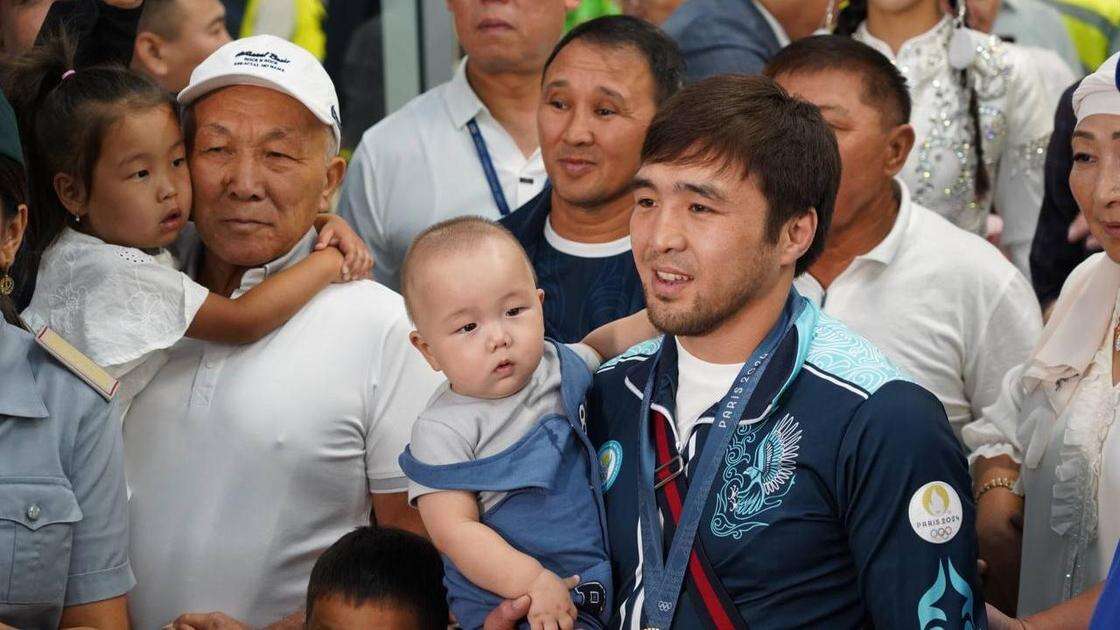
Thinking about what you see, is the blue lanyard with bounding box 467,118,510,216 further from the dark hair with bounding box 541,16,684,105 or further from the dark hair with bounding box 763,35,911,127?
the dark hair with bounding box 763,35,911,127

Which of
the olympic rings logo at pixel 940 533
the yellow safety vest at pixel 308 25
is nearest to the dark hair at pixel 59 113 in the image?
the olympic rings logo at pixel 940 533

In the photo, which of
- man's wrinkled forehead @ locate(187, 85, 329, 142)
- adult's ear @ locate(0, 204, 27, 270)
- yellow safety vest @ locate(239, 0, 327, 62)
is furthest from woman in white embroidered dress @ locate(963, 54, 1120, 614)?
yellow safety vest @ locate(239, 0, 327, 62)

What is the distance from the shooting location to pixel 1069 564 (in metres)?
3.08

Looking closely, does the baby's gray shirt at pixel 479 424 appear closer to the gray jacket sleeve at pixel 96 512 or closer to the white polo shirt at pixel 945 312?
the gray jacket sleeve at pixel 96 512

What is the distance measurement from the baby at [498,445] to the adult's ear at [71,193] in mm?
787

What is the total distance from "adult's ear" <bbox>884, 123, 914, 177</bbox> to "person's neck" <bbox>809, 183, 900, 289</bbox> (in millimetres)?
60

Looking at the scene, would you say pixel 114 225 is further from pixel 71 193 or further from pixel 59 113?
pixel 59 113

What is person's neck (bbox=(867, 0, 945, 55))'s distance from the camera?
4.47m

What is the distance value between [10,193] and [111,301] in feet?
1.56

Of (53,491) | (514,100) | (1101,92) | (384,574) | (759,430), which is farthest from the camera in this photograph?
(514,100)

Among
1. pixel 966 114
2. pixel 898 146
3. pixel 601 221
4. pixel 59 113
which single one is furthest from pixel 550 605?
pixel 966 114

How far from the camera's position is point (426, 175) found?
14.4 ft

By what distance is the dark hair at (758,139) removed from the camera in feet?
8.79

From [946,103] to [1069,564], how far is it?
171 centimetres
